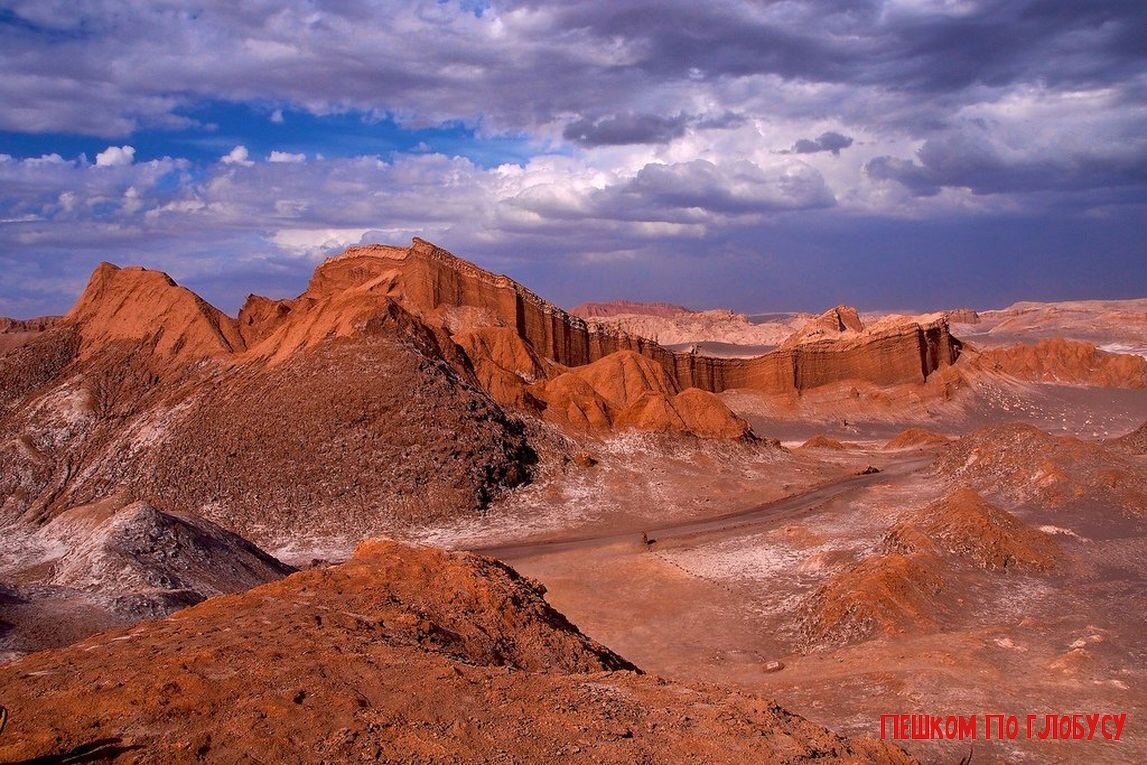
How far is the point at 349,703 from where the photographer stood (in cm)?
667

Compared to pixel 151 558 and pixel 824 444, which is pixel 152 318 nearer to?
pixel 151 558

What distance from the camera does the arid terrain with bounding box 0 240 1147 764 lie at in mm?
Answer: 6867

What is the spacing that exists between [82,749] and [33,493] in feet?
91.8

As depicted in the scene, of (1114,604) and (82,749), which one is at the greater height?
(82,749)

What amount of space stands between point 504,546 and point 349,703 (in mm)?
19860

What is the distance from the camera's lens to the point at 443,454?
3025cm

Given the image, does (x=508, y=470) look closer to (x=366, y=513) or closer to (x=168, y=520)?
(x=366, y=513)

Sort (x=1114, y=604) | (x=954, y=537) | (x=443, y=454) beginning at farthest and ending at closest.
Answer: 1. (x=443, y=454)
2. (x=954, y=537)
3. (x=1114, y=604)

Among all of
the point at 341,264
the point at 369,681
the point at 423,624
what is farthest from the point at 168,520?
the point at 341,264

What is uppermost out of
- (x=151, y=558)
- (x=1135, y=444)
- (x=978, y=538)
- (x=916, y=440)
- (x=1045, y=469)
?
(x=151, y=558)

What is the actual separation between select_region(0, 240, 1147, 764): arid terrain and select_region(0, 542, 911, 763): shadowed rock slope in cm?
3

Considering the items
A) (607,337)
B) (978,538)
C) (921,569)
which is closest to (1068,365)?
(607,337)

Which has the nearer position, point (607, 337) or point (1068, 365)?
point (607, 337)

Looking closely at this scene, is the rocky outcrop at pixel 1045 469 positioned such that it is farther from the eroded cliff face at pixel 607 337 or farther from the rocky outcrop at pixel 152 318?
the rocky outcrop at pixel 152 318
